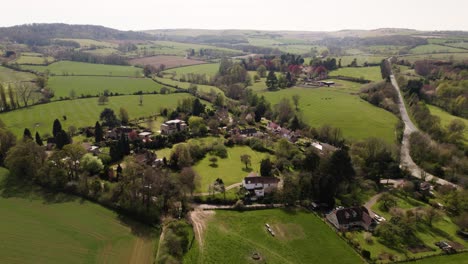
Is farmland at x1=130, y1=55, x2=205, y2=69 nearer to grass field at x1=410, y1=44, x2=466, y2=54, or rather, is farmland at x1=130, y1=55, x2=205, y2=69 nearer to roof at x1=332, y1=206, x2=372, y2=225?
grass field at x1=410, y1=44, x2=466, y2=54

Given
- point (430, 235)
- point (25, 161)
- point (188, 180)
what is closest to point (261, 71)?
point (188, 180)

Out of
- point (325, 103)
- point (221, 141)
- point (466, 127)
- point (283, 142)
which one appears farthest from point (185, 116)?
point (466, 127)

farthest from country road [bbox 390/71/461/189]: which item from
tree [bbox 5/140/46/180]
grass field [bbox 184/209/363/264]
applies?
tree [bbox 5/140/46/180]

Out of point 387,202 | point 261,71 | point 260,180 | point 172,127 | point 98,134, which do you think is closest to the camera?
point 387,202

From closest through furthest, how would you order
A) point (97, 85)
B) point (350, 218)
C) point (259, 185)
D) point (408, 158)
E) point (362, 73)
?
point (350, 218)
point (259, 185)
point (408, 158)
point (97, 85)
point (362, 73)

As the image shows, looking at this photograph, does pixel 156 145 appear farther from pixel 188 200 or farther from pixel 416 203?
pixel 416 203

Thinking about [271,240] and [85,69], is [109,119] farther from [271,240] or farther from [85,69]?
[85,69]
